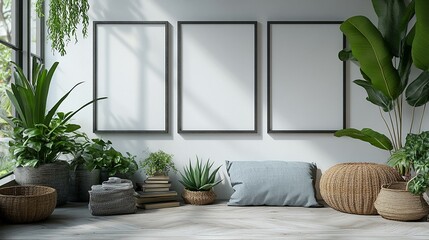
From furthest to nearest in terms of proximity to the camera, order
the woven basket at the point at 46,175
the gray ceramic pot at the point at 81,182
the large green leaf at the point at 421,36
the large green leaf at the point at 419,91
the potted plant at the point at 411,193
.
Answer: the gray ceramic pot at the point at 81,182 → the large green leaf at the point at 419,91 → the woven basket at the point at 46,175 → the large green leaf at the point at 421,36 → the potted plant at the point at 411,193

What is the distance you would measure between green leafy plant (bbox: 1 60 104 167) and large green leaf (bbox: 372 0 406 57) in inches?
101

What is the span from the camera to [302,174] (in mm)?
3885

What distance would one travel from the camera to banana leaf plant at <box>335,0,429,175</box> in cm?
356

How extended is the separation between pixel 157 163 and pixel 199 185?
0.41 meters

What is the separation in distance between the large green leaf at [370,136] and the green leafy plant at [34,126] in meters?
2.18

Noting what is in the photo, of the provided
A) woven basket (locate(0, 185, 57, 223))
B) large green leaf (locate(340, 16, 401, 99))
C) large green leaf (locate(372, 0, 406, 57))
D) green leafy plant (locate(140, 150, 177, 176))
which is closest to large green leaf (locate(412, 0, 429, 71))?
large green leaf (locate(340, 16, 401, 99))

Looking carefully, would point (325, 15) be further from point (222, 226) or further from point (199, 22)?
point (222, 226)

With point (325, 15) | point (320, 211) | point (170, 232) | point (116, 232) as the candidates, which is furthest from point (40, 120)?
point (325, 15)

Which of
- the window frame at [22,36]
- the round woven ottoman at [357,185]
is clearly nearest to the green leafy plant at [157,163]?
the window frame at [22,36]

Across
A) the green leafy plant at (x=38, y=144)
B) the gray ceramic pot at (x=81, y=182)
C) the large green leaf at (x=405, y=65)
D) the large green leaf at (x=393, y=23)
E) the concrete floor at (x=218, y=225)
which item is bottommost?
the concrete floor at (x=218, y=225)

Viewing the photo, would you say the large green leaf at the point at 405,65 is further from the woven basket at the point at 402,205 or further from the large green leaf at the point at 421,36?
the woven basket at the point at 402,205

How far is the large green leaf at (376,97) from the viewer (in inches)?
154

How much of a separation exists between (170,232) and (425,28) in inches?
92.2

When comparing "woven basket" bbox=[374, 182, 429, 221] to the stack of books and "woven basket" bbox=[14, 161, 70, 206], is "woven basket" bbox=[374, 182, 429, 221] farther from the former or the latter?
"woven basket" bbox=[14, 161, 70, 206]
